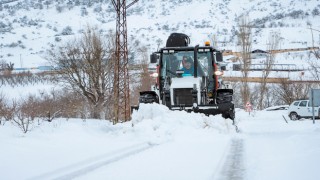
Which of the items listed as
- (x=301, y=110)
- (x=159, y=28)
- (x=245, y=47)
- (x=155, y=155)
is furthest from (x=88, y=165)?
(x=159, y=28)

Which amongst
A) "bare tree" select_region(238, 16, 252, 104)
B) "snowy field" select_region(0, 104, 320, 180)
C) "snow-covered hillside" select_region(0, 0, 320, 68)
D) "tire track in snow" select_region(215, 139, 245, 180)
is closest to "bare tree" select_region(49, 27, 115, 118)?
"bare tree" select_region(238, 16, 252, 104)

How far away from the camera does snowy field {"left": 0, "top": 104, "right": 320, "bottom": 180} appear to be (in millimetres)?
5609

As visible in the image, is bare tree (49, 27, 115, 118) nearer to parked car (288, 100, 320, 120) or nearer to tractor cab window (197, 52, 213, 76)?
parked car (288, 100, 320, 120)

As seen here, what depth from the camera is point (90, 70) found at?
1166 inches

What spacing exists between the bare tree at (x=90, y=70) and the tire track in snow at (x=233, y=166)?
21.4 metres

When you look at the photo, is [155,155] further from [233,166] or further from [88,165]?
[233,166]

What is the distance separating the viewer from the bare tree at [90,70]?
29719mm

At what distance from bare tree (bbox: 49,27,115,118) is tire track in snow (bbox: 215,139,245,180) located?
70.3 feet

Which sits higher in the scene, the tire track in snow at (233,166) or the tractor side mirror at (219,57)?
the tractor side mirror at (219,57)

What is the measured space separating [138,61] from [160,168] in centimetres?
3772

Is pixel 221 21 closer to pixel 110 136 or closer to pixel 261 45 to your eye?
pixel 261 45

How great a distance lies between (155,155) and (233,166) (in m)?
1.65

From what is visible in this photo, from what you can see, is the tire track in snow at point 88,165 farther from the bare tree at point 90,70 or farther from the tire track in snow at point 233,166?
the bare tree at point 90,70

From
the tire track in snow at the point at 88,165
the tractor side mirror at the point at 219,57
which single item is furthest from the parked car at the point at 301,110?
the tire track in snow at the point at 88,165
